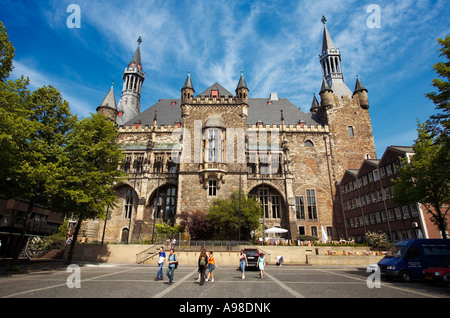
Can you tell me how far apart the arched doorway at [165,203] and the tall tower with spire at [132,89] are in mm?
18138

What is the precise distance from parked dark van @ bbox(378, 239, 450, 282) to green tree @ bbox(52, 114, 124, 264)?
17.3 metres

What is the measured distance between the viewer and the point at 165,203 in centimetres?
3288

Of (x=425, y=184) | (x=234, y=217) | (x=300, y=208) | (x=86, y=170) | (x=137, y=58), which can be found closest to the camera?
(x=425, y=184)

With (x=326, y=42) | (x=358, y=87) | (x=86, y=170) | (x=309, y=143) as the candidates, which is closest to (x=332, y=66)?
(x=326, y=42)

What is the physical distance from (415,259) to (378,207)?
1924 cm

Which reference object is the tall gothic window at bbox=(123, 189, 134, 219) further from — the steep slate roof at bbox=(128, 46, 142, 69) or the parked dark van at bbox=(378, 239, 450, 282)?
the steep slate roof at bbox=(128, 46, 142, 69)

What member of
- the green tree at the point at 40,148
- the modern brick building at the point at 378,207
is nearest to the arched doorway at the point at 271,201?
the modern brick building at the point at 378,207

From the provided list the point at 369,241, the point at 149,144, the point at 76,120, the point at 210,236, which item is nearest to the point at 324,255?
the point at 369,241

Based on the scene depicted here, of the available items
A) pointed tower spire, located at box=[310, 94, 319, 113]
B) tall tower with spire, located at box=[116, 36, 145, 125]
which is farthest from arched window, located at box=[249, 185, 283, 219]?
tall tower with spire, located at box=[116, 36, 145, 125]

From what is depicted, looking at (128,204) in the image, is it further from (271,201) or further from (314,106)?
(314,106)

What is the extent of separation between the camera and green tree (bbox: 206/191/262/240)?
24922 mm

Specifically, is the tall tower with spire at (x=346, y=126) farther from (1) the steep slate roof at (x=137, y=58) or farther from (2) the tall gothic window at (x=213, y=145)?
(1) the steep slate roof at (x=137, y=58)

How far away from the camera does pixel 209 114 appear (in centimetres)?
3275
